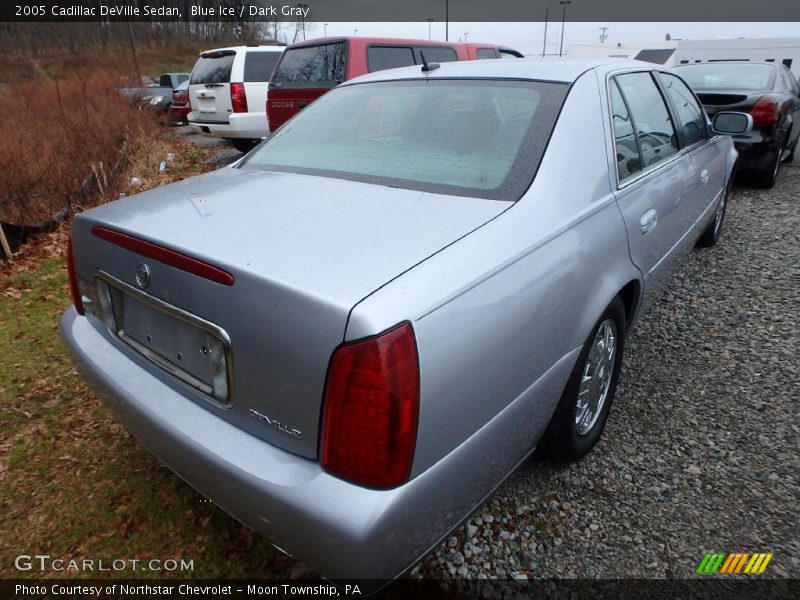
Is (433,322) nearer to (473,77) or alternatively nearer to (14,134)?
(473,77)

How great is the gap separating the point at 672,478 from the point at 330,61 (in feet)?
19.5

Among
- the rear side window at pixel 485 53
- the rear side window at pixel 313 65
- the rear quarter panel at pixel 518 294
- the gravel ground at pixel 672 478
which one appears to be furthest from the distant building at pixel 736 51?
the rear quarter panel at pixel 518 294

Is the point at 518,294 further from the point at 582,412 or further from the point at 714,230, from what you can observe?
the point at 714,230

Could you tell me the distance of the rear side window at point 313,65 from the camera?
6336mm

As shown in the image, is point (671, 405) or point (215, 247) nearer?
point (215, 247)

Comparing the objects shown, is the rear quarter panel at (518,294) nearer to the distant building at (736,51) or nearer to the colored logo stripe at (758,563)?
the colored logo stripe at (758,563)

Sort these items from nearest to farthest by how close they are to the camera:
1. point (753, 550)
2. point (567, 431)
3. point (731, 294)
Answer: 1. point (753, 550)
2. point (567, 431)
3. point (731, 294)

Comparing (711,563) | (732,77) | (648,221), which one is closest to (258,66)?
(732,77)

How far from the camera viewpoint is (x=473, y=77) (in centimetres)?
235

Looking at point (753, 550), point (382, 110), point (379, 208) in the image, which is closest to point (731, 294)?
point (753, 550)

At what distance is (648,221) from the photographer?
239cm

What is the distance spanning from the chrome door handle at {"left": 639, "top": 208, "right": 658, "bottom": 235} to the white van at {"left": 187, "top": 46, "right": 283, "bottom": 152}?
297 inches

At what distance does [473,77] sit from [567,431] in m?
1.57

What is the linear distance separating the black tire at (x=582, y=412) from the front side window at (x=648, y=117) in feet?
2.70
